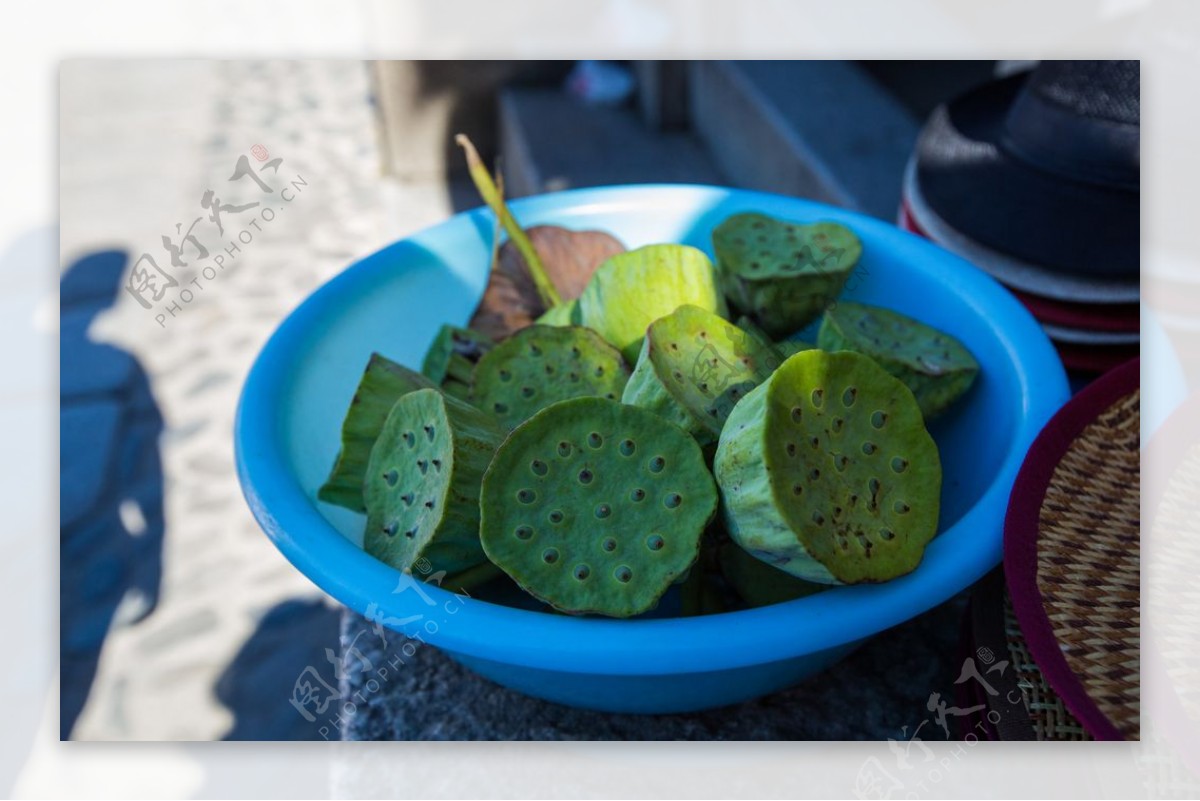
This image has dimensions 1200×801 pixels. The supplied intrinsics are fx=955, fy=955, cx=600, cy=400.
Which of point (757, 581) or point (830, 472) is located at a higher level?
point (830, 472)

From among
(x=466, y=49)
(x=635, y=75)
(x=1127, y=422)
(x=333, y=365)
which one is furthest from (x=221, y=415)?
(x=1127, y=422)

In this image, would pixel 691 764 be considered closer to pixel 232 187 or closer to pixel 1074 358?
pixel 1074 358

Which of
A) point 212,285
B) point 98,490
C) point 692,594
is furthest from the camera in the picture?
point 212,285

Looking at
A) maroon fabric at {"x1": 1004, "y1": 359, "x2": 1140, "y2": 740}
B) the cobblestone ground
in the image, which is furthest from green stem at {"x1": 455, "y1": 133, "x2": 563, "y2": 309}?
the cobblestone ground

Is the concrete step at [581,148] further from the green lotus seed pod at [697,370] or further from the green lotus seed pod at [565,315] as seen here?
the green lotus seed pod at [697,370]

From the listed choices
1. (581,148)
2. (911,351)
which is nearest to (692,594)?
(911,351)

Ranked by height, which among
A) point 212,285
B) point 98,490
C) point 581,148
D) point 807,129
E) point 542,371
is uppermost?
point 542,371

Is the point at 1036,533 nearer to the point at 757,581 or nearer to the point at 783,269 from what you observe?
the point at 757,581
